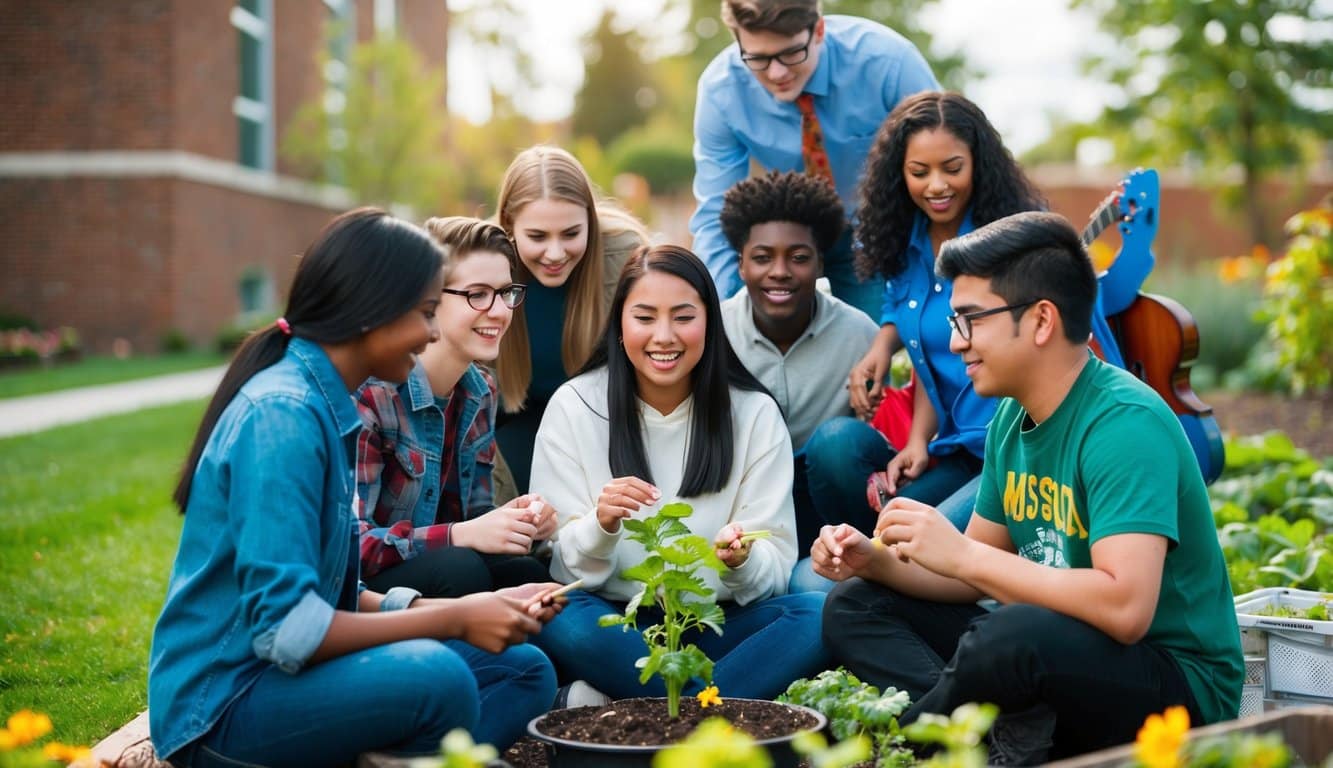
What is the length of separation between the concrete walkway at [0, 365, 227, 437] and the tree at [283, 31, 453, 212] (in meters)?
6.51

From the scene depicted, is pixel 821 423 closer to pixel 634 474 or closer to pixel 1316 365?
pixel 634 474

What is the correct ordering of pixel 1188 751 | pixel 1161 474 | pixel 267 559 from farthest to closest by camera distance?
1. pixel 1161 474
2. pixel 267 559
3. pixel 1188 751

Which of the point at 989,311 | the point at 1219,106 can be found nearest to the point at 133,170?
the point at 1219,106

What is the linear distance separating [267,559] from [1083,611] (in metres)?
1.54

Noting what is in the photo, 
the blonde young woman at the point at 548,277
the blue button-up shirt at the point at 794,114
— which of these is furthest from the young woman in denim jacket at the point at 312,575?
the blue button-up shirt at the point at 794,114

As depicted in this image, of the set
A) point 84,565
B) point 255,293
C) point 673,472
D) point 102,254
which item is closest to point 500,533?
point 673,472

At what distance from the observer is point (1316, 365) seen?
8742 mm

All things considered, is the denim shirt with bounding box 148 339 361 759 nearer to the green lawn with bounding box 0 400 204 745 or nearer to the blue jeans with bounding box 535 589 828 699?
the blue jeans with bounding box 535 589 828 699

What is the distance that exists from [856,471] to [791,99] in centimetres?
156

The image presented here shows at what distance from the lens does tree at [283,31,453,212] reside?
19.1 m

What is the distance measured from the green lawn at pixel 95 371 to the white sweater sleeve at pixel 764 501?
927 cm

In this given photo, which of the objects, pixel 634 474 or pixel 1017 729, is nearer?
pixel 1017 729

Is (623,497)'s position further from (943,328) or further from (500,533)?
(943,328)

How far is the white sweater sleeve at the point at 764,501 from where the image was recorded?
11.4 feet
